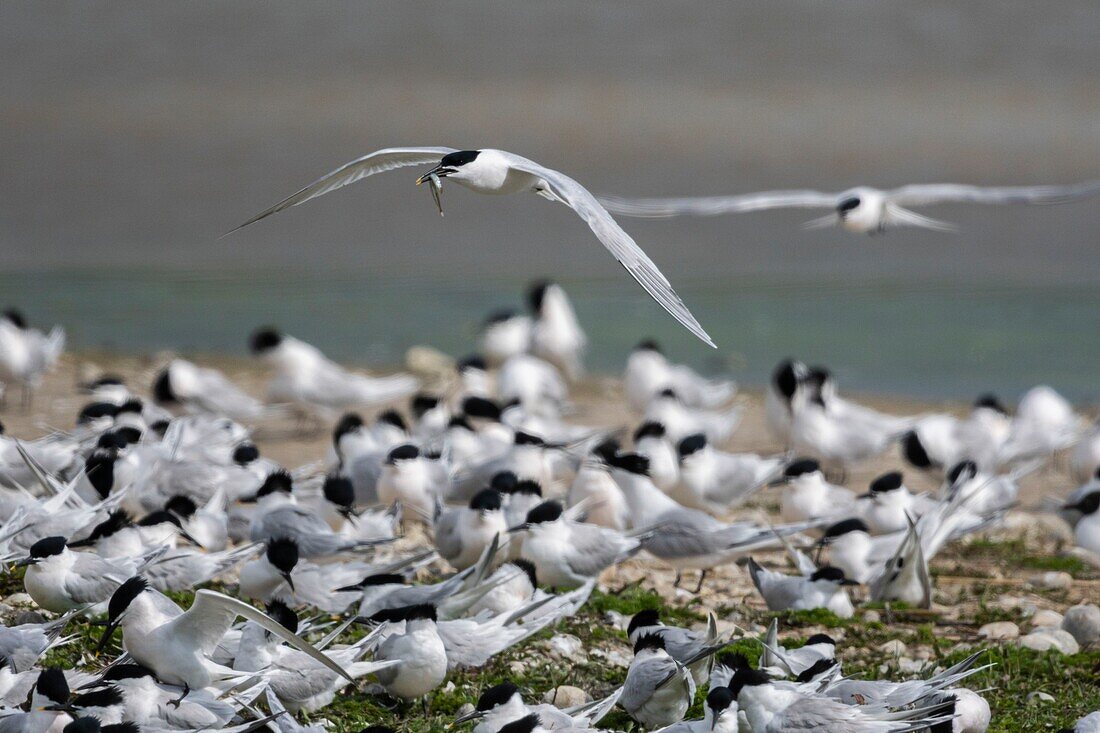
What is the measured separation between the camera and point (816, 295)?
2081cm

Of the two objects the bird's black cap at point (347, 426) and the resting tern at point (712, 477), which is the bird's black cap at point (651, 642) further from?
the bird's black cap at point (347, 426)

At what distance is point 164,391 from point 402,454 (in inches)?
137

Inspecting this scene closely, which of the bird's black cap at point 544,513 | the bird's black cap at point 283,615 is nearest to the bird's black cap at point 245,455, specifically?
the bird's black cap at point 544,513

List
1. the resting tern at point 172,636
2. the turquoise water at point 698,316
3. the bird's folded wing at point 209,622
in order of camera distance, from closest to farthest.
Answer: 1. the bird's folded wing at point 209,622
2. the resting tern at point 172,636
3. the turquoise water at point 698,316

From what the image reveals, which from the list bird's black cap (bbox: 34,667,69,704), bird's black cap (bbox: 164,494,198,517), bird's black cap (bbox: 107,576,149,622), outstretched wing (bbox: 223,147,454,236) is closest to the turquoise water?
bird's black cap (bbox: 164,494,198,517)

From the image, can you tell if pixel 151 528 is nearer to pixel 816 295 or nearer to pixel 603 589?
pixel 603 589

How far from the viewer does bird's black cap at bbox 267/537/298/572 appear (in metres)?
4.96

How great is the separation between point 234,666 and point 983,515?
161 inches

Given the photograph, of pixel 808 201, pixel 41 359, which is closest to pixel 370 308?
pixel 41 359

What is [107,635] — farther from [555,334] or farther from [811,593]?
[555,334]

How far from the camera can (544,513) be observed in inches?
227

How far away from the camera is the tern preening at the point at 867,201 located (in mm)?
6211

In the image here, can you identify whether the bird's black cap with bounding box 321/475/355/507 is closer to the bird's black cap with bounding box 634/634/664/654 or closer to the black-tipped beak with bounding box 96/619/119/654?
the black-tipped beak with bounding box 96/619/119/654

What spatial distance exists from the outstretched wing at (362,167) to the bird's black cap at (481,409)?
3.46 metres
